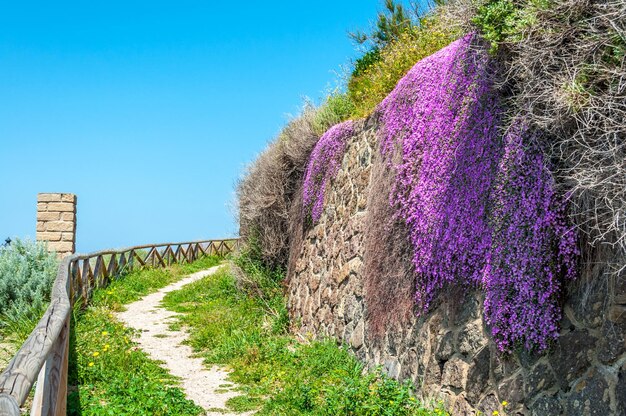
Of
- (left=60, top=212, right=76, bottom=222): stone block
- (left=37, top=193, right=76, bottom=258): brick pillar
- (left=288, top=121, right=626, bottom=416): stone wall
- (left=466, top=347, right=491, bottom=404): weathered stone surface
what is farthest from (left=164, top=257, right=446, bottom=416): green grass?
(left=60, top=212, right=76, bottom=222): stone block

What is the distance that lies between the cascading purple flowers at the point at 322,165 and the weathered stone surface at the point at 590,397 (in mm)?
6852

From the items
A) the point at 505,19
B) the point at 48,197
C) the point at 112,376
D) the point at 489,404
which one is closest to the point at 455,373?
the point at 489,404

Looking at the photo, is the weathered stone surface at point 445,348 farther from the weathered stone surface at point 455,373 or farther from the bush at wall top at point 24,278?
the bush at wall top at point 24,278

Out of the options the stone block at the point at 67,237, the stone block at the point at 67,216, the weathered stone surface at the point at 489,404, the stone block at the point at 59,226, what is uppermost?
the stone block at the point at 67,216

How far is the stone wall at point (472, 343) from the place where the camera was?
16.5ft

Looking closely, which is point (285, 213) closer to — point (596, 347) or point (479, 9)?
point (479, 9)

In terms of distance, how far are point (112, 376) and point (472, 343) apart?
4.99 meters

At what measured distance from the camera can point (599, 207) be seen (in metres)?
4.89

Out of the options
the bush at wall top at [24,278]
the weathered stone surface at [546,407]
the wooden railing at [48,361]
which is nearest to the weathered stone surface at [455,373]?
the weathered stone surface at [546,407]

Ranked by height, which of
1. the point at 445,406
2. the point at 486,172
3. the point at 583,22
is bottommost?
the point at 445,406

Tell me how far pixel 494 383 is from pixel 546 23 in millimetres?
3534

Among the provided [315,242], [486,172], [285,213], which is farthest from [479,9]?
[285,213]

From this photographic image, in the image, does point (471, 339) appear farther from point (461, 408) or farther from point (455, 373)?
point (461, 408)

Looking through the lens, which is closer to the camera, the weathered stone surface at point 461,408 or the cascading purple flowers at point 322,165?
the weathered stone surface at point 461,408
